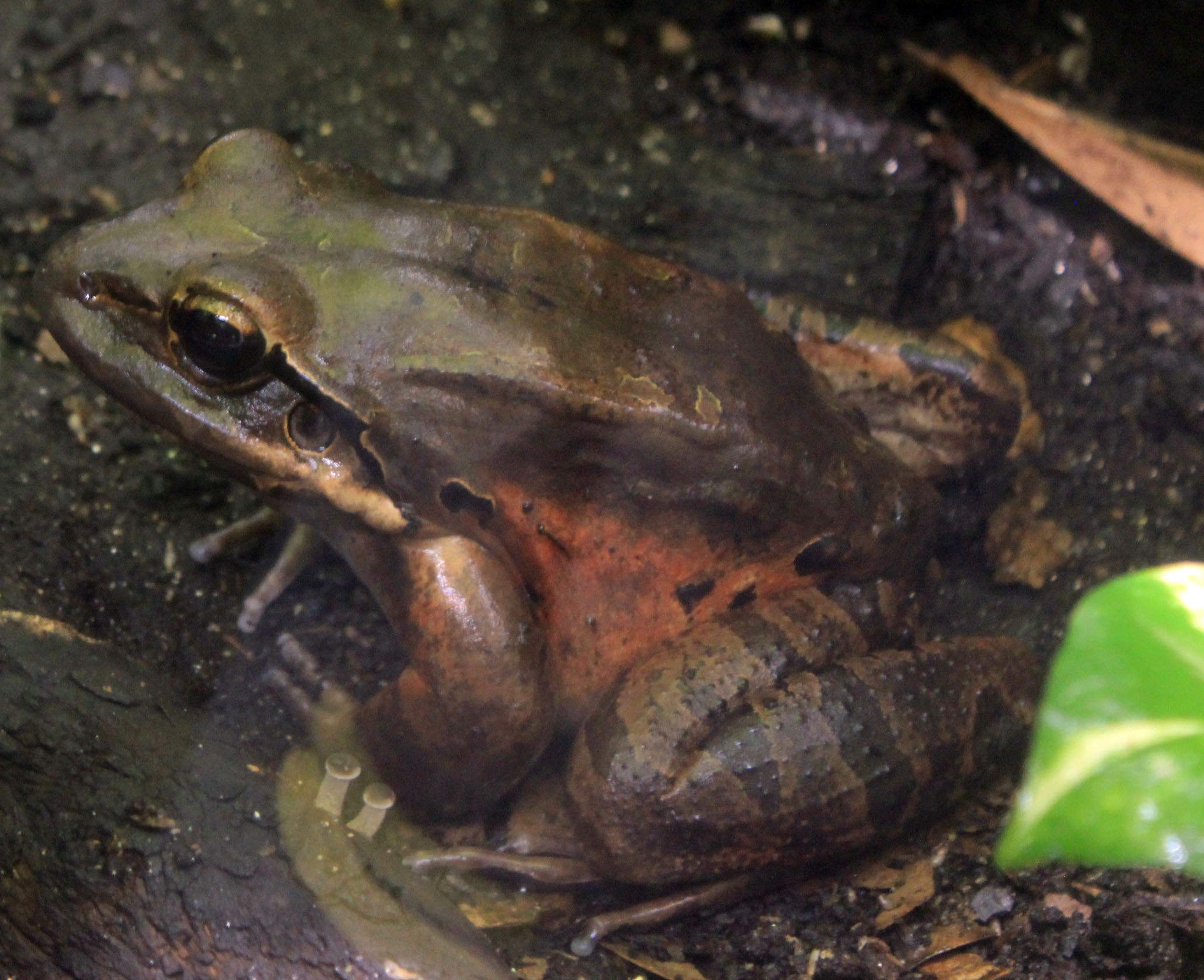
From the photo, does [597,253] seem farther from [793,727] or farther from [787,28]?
[787,28]

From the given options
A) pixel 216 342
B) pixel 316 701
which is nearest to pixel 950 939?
pixel 316 701

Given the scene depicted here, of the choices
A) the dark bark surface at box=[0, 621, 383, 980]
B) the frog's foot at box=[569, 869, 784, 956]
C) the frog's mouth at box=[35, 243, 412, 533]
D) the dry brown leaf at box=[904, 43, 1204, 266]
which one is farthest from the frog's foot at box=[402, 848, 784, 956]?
the dry brown leaf at box=[904, 43, 1204, 266]

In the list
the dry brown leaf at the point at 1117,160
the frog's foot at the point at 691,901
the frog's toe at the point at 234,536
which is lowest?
the frog's foot at the point at 691,901

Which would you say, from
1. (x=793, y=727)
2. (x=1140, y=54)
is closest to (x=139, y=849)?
(x=793, y=727)

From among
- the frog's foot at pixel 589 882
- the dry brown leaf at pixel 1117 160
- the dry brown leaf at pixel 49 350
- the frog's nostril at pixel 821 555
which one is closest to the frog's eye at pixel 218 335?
the dry brown leaf at pixel 49 350

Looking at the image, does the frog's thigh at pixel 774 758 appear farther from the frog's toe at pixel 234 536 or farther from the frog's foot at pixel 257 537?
the frog's toe at pixel 234 536

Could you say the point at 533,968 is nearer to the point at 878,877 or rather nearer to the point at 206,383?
the point at 878,877
